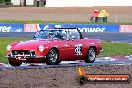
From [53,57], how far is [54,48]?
0.94 feet

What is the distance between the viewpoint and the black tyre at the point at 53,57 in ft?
53.7

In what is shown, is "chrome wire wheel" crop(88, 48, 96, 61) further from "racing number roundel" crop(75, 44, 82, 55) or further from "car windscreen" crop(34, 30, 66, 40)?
"car windscreen" crop(34, 30, 66, 40)

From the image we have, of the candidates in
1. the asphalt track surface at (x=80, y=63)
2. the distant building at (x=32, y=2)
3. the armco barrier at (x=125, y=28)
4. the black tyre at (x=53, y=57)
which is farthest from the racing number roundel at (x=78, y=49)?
the distant building at (x=32, y=2)

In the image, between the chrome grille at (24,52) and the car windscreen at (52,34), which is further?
the car windscreen at (52,34)

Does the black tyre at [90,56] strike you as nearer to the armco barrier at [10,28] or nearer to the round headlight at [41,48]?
the round headlight at [41,48]

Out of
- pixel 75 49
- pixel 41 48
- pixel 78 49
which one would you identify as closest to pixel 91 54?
pixel 78 49

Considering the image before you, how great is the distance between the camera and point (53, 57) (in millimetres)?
16531

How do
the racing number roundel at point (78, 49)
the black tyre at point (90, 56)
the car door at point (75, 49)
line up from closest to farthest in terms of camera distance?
the car door at point (75, 49)
the racing number roundel at point (78, 49)
the black tyre at point (90, 56)

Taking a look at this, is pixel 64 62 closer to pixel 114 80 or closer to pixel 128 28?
pixel 114 80

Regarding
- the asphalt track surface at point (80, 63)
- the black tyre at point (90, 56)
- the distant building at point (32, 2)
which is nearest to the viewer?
the asphalt track surface at point (80, 63)

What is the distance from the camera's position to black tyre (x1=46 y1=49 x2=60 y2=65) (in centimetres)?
1636

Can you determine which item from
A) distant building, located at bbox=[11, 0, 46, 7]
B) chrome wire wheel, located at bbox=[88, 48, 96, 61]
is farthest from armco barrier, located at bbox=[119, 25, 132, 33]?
distant building, located at bbox=[11, 0, 46, 7]

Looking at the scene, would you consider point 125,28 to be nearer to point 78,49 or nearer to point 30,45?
point 78,49

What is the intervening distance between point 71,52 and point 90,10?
58.4 meters
